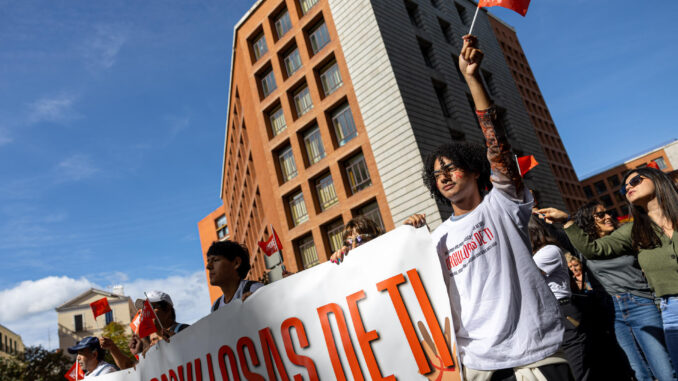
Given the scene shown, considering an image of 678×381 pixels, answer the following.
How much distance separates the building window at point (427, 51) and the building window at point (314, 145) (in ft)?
20.3

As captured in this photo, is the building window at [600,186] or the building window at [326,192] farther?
the building window at [600,186]

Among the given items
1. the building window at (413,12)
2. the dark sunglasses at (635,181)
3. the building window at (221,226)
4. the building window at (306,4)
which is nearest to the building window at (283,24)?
the building window at (306,4)

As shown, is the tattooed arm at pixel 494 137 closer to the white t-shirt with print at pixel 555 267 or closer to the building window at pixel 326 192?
the white t-shirt with print at pixel 555 267

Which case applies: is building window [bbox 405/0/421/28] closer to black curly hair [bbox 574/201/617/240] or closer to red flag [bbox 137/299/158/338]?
black curly hair [bbox 574/201/617/240]

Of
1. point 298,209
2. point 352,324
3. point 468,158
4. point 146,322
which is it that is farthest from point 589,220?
point 298,209

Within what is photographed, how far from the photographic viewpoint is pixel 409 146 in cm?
1730

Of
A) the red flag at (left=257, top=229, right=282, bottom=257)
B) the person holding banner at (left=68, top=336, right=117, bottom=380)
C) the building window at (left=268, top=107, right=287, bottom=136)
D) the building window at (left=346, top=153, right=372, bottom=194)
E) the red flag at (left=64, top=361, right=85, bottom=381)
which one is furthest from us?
the building window at (left=268, top=107, right=287, bottom=136)

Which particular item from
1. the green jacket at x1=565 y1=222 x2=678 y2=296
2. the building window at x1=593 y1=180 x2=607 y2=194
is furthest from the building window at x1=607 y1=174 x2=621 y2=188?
the green jacket at x1=565 y1=222 x2=678 y2=296

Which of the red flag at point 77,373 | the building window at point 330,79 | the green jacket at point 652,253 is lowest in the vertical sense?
the green jacket at point 652,253

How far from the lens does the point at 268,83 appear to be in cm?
2459

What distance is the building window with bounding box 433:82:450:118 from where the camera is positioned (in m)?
20.6

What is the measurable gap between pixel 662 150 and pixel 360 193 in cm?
8068

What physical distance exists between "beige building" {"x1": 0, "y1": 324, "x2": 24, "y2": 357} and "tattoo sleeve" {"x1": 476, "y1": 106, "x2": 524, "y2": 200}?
63871 millimetres

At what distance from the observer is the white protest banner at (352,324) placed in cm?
233
